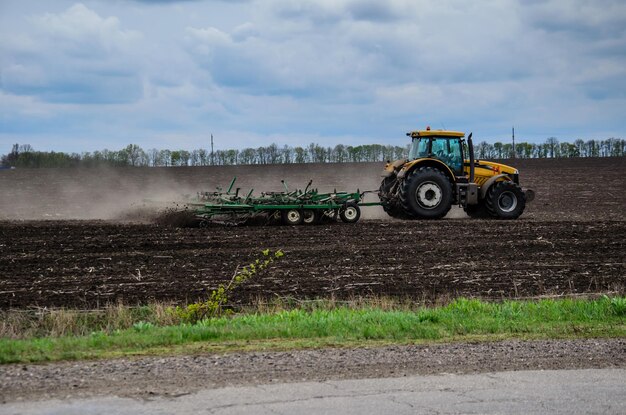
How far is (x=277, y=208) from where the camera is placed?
22.6 metres

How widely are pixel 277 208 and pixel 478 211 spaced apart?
6.98 metres

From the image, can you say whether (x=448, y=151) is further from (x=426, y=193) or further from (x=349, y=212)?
(x=349, y=212)

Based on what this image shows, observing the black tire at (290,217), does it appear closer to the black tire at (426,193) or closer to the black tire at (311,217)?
the black tire at (311,217)

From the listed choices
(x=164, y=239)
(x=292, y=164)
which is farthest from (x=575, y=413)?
(x=292, y=164)

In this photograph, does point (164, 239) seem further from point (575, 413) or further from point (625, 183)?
point (625, 183)

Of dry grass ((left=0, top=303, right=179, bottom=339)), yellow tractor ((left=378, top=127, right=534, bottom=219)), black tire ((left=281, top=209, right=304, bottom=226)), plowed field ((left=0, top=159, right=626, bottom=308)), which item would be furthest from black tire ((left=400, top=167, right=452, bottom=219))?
dry grass ((left=0, top=303, right=179, bottom=339))

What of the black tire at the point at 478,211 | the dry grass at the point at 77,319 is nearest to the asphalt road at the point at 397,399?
the dry grass at the point at 77,319

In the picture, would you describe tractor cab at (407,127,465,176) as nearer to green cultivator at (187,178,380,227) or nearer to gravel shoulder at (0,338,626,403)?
green cultivator at (187,178,380,227)

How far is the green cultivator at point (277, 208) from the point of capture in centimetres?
2223

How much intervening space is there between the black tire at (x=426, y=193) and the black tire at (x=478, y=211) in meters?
1.57

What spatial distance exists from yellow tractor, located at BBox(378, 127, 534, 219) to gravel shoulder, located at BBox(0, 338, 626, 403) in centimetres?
1510

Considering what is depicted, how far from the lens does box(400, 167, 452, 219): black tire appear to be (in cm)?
2431

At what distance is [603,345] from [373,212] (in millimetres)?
20041

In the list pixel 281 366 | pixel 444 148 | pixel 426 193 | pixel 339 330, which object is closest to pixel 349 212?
pixel 426 193
